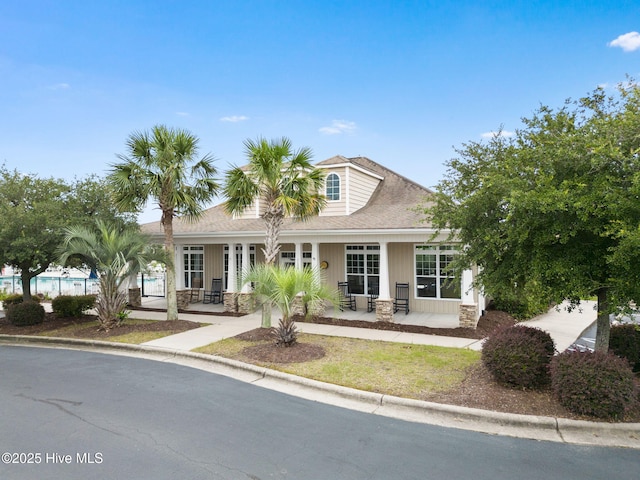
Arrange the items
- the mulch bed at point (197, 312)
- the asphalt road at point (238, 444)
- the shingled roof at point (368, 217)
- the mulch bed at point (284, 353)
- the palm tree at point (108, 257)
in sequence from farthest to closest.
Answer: the mulch bed at point (197, 312) → the shingled roof at point (368, 217) → the palm tree at point (108, 257) → the mulch bed at point (284, 353) → the asphalt road at point (238, 444)

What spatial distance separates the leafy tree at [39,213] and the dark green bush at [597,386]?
1363 centimetres

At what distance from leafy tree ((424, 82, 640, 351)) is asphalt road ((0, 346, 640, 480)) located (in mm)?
2244

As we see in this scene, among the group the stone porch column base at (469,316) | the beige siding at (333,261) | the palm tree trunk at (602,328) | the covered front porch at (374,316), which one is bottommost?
the covered front porch at (374,316)

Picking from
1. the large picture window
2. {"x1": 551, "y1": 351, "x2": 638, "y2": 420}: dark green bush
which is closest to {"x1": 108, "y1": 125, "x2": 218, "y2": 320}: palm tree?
the large picture window

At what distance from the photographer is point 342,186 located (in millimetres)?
15914

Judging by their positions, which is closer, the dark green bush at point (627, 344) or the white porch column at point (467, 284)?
the dark green bush at point (627, 344)

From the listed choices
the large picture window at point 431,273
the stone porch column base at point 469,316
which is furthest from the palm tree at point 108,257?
the stone porch column base at point 469,316

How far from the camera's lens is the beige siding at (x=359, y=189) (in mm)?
15984

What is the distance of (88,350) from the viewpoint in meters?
9.90

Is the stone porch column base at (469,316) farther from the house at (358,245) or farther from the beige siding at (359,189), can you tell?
the beige siding at (359,189)

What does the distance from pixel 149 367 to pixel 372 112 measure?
56.3ft

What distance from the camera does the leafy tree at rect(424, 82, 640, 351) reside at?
16.3ft

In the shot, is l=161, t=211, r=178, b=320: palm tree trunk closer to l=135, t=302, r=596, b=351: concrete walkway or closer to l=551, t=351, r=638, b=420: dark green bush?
l=135, t=302, r=596, b=351: concrete walkway

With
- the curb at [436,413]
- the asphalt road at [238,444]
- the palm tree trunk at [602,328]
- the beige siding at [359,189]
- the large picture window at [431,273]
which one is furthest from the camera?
the beige siding at [359,189]
